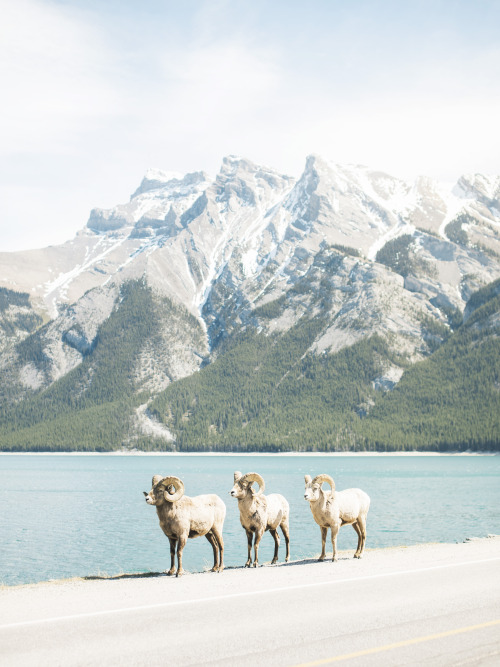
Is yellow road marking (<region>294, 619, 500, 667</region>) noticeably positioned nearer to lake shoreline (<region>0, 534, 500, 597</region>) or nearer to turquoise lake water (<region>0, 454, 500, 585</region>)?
lake shoreline (<region>0, 534, 500, 597</region>)

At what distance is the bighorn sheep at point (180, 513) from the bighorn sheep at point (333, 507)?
152 inches

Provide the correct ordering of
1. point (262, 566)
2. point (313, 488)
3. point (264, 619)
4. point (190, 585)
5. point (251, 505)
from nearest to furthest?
point (264, 619) < point (190, 585) < point (251, 505) < point (313, 488) < point (262, 566)

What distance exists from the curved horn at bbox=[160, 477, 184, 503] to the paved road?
2.83 metres

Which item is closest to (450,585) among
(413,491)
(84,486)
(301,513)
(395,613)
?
(395,613)

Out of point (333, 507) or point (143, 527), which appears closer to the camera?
point (333, 507)

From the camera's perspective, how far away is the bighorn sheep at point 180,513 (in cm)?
2616

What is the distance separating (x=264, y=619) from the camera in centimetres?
1777

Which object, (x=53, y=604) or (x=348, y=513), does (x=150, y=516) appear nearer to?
(x=348, y=513)

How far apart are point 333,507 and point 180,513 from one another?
21.7 ft

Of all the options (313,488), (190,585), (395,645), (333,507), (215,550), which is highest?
(313,488)

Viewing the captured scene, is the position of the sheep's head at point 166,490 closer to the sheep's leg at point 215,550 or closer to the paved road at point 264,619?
the sheep's leg at point 215,550

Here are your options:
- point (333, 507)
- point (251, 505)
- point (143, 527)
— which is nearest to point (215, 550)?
point (251, 505)

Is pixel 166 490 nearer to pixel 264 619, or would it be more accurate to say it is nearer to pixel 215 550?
pixel 215 550

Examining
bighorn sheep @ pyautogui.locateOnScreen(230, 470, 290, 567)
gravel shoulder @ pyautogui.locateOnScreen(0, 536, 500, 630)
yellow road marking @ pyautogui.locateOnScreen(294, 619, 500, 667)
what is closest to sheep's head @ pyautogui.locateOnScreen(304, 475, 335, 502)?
bighorn sheep @ pyautogui.locateOnScreen(230, 470, 290, 567)
